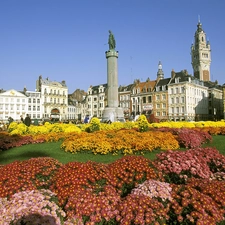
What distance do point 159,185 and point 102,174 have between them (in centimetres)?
143

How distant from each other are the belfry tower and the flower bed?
107m

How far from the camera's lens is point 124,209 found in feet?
12.7

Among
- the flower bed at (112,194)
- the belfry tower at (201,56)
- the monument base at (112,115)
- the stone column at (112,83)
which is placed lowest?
the flower bed at (112,194)

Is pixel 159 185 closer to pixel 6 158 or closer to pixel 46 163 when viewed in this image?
pixel 46 163

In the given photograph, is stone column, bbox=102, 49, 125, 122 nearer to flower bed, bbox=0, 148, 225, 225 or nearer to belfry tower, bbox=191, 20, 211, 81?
flower bed, bbox=0, 148, 225, 225

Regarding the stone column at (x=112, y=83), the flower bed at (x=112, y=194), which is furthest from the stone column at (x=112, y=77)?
the flower bed at (x=112, y=194)

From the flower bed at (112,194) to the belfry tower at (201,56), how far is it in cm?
10692

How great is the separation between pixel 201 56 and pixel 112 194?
11347cm

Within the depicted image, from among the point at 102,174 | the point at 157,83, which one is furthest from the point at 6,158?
the point at 157,83

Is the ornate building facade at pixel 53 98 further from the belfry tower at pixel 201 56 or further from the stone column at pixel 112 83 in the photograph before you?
the belfry tower at pixel 201 56

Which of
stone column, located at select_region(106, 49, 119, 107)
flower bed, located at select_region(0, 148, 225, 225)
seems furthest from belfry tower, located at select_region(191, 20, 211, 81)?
flower bed, located at select_region(0, 148, 225, 225)

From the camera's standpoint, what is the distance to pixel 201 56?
347 ft

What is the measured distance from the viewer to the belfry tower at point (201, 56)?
343ft

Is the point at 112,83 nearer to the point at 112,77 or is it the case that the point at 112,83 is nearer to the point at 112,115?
Result: the point at 112,77
